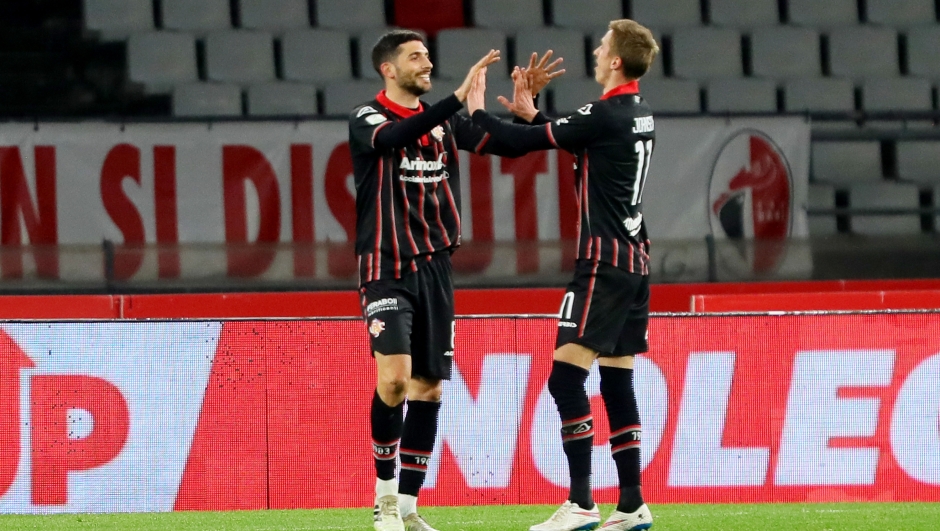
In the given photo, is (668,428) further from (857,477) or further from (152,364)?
(152,364)

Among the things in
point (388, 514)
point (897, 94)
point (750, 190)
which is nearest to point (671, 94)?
point (750, 190)

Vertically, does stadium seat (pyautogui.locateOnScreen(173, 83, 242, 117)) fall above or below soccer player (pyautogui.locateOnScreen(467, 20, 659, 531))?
above

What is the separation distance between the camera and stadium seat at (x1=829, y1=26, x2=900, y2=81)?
13.3 metres

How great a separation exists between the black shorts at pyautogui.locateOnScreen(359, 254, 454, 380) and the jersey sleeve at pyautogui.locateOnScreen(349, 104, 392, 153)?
488 millimetres

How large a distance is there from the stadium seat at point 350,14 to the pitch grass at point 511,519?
668 cm

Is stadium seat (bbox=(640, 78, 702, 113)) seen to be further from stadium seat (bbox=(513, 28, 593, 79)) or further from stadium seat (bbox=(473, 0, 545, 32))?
stadium seat (bbox=(473, 0, 545, 32))

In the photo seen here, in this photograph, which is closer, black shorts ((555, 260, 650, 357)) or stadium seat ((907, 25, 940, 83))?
black shorts ((555, 260, 650, 357))

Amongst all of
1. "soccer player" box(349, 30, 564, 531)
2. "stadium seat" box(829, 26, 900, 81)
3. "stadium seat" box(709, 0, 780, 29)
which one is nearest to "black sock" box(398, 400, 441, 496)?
"soccer player" box(349, 30, 564, 531)

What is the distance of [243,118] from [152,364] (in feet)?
13.5

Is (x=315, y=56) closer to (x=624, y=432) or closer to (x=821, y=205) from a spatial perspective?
(x=821, y=205)

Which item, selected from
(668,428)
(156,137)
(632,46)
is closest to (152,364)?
(668,428)

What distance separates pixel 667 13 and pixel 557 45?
1.20m

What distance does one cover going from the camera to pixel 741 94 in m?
12.8

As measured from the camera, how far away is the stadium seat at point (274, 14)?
12609 mm
